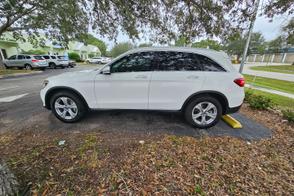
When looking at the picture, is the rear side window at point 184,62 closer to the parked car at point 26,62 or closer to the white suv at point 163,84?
the white suv at point 163,84

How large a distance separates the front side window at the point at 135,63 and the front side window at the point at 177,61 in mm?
202

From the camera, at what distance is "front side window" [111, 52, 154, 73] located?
3.53 m

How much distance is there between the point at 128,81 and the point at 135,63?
1.46 feet

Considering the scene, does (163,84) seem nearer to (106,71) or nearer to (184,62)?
(184,62)

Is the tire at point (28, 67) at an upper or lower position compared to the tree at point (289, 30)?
lower

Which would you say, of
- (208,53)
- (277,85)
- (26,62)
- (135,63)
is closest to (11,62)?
(26,62)

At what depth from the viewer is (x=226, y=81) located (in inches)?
135

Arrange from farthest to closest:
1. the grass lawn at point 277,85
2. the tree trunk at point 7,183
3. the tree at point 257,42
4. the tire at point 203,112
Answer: the tree at point 257,42, the grass lawn at point 277,85, the tire at point 203,112, the tree trunk at point 7,183

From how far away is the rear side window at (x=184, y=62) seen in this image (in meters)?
3.50

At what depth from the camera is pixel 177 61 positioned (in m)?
3.54

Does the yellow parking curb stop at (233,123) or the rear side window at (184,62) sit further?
the yellow parking curb stop at (233,123)

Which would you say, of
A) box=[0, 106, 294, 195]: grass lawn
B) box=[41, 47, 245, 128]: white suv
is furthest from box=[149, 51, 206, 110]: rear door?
box=[0, 106, 294, 195]: grass lawn

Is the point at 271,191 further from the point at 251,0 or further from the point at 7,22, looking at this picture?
the point at 7,22

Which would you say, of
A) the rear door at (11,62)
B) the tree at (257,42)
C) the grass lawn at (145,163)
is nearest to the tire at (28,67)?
the rear door at (11,62)
